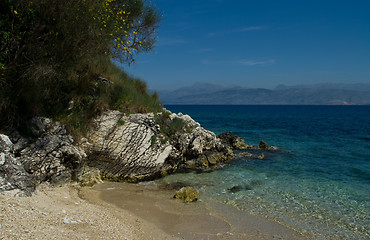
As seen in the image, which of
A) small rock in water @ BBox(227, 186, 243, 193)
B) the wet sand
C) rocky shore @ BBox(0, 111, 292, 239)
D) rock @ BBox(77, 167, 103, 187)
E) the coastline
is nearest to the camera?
the coastline

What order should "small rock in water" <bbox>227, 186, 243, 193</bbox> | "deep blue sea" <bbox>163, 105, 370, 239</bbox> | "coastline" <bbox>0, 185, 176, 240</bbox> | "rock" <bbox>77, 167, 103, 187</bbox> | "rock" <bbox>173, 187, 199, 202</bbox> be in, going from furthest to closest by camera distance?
"small rock in water" <bbox>227, 186, 243, 193</bbox> → "rock" <bbox>77, 167, 103, 187</bbox> → "rock" <bbox>173, 187, 199, 202</bbox> → "deep blue sea" <bbox>163, 105, 370, 239</bbox> → "coastline" <bbox>0, 185, 176, 240</bbox>

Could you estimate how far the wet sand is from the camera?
8.65m

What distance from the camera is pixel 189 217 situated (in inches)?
388

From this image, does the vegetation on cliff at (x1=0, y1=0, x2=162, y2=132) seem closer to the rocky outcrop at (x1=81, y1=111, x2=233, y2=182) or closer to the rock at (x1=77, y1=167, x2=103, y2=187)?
the rocky outcrop at (x1=81, y1=111, x2=233, y2=182)

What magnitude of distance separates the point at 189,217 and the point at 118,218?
8.52 ft

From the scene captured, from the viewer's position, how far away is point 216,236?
8.38 meters

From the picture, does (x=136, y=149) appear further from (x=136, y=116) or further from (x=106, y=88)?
(x=106, y=88)

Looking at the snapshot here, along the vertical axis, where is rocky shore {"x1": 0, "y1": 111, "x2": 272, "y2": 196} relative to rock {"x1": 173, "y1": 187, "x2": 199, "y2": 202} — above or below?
above

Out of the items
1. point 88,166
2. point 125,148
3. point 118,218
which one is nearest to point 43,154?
point 88,166

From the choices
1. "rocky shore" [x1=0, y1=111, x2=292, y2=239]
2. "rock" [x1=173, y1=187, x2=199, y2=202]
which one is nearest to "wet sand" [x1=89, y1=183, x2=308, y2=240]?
"rock" [x1=173, y1=187, x2=199, y2=202]

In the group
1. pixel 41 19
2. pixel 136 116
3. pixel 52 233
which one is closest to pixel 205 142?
pixel 136 116

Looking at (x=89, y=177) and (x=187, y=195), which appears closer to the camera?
(x=187, y=195)

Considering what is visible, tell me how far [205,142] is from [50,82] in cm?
1173

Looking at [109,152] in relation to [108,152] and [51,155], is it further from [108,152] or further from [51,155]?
[51,155]
